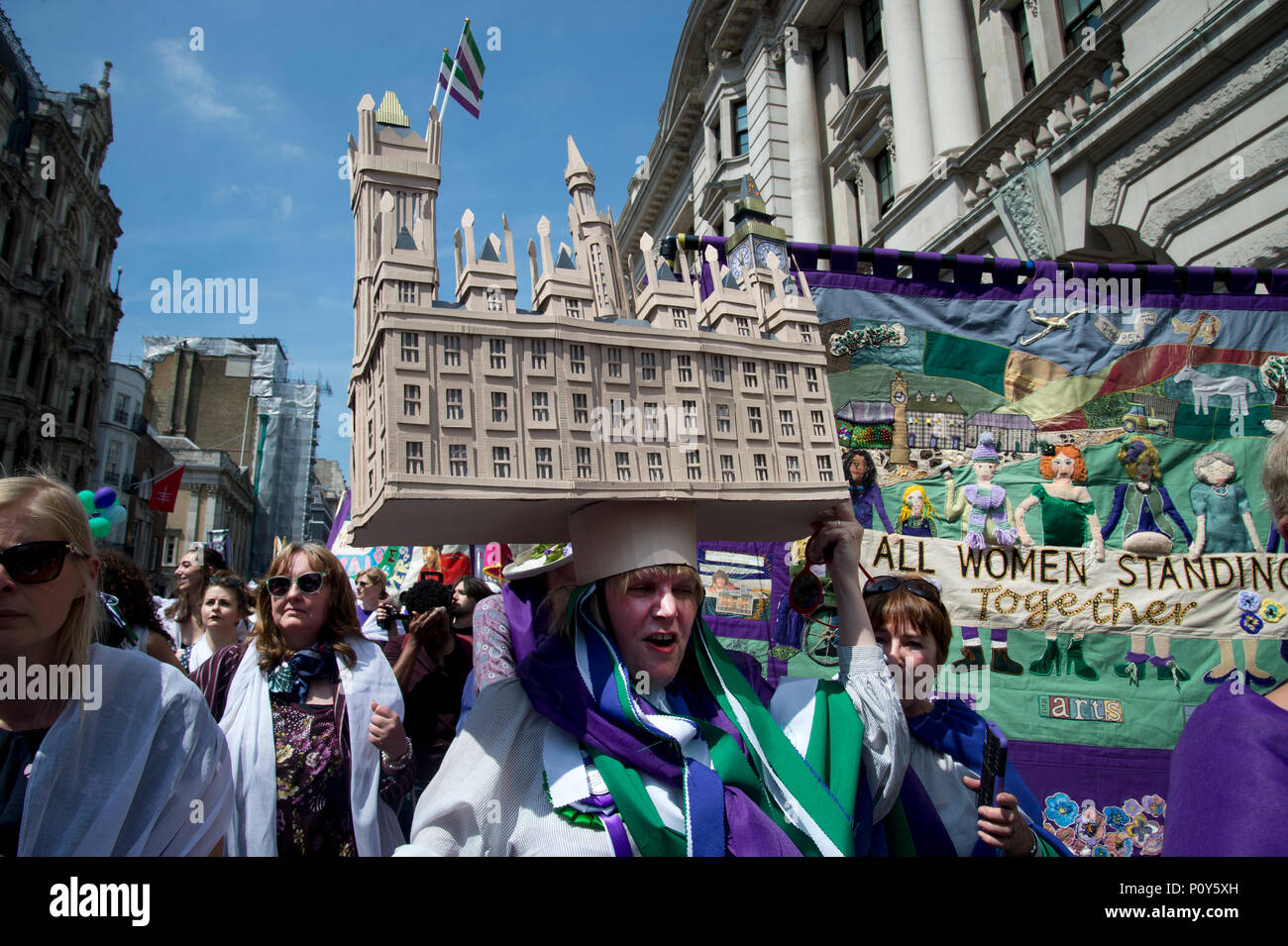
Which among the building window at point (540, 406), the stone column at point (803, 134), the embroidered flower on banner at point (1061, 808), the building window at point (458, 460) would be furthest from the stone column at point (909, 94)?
the building window at point (458, 460)

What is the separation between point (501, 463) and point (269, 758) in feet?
6.06

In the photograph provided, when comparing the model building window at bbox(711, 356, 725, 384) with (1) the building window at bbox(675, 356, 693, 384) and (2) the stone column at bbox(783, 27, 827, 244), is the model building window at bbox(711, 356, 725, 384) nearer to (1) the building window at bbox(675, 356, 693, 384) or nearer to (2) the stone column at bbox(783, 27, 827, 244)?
(1) the building window at bbox(675, 356, 693, 384)

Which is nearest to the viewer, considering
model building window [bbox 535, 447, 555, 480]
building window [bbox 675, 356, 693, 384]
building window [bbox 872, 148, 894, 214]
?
model building window [bbox 535, 447, 555, 480]

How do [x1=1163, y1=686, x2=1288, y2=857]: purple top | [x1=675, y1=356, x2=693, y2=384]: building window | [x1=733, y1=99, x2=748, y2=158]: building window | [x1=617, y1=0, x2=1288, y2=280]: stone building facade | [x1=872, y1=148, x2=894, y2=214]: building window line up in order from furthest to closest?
[x1=733, y1=99, x2=748, y2=158]: building window < [x1=872, y1=148, x2=894, y2=214]: building window < [x1=617, y1=0, x2=1288, y2=280]: stone building facade < [x1=675, y1=356, x2=693, y2=384]: building window < [x1=1163, y1=686, x2=1288, y2=857]: purple top

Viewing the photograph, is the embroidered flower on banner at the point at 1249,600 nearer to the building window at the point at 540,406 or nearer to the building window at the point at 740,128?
the building window at the point at 540,406

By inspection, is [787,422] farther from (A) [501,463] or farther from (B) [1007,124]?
(B) [1007,124]

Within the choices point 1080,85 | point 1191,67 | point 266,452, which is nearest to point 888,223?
point 1080,85

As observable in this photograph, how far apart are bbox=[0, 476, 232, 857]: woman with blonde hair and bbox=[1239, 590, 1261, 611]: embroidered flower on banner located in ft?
20.7

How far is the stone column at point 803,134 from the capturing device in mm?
17547

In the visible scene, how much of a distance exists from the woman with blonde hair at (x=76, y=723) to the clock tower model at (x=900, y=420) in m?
4.63

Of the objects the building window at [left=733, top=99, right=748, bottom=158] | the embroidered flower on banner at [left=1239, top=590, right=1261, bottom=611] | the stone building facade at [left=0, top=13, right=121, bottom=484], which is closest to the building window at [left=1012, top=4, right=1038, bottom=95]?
the building window at [left=733, top=99, right=748, bottom=158]

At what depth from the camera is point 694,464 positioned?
7.90 feet

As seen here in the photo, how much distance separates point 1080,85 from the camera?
34.9 feet

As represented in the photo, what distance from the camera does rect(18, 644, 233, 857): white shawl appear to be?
1964 millimetres
